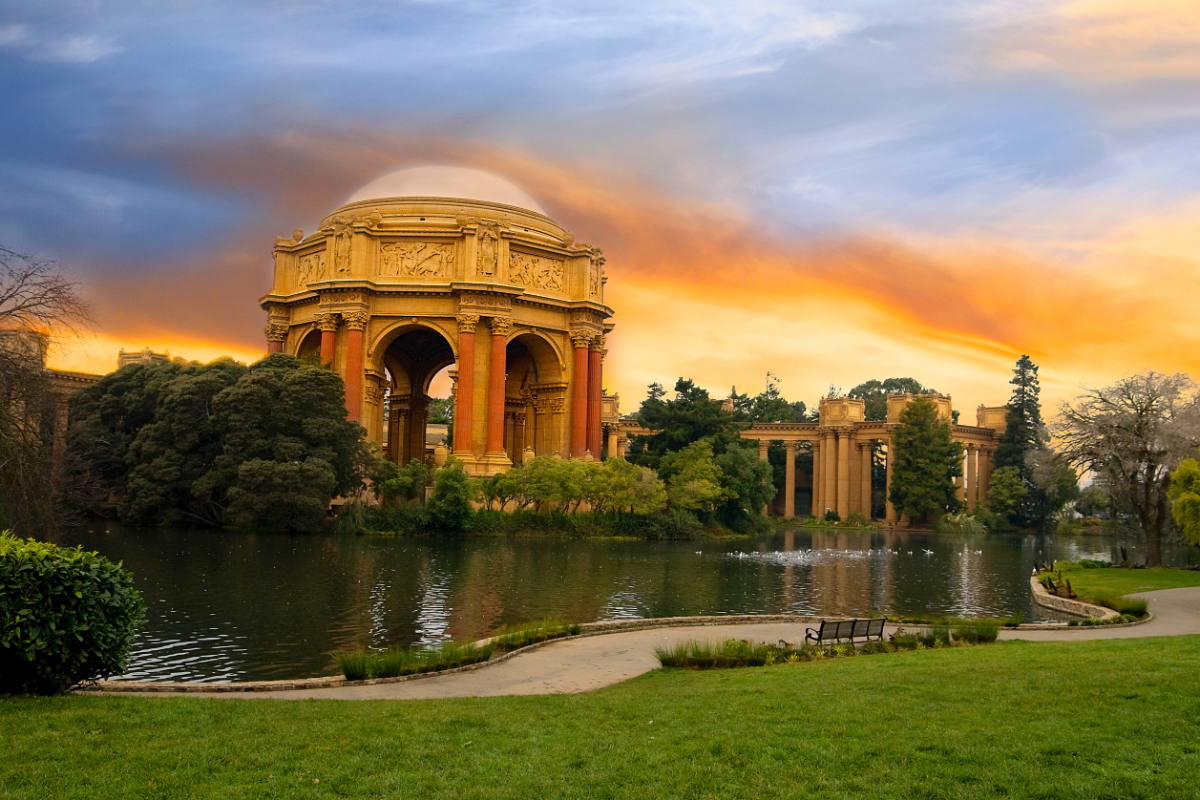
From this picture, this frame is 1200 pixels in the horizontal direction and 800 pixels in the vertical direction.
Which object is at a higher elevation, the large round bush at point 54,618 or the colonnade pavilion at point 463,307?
the colonnade pavilion at point 463,307

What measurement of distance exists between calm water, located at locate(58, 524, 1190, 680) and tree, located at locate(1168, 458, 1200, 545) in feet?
16.3

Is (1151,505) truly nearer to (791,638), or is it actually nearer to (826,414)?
(791,638)

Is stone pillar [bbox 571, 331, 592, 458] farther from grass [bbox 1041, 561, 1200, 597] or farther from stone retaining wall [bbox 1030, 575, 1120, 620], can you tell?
stone retaining wall [bbox 1030, 575, 1120, 620]

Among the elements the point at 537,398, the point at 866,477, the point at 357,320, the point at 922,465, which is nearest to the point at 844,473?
the point at 866,477

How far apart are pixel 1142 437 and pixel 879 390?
8598 centimetres

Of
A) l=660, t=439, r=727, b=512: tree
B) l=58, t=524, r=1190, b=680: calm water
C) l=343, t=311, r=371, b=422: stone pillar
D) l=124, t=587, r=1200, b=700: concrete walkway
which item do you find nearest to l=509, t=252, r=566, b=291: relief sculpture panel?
l=343, t=311, r=371, b=422: stone pillar

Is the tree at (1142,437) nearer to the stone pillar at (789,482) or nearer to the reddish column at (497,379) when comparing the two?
the reddish column at (497,379)

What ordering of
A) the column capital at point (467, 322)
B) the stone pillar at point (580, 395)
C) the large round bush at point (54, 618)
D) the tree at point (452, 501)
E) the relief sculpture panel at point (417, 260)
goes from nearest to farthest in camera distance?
the large round bush at point (54, 618) < the tree at point (452, 501) < the column capital at point (467, 322) < the relief sculpture panel at point (417, 260) < the stone pillar at point (580, 395)

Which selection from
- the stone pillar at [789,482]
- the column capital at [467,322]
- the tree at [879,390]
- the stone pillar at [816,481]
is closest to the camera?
the column capital at [467,322]

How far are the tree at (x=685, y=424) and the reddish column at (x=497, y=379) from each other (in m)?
10.4

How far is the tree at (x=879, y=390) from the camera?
360 ft

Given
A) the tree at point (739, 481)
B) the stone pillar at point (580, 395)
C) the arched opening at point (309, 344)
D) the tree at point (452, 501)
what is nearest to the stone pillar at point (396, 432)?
the arched opening at point (309, 344)

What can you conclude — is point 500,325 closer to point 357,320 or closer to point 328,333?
point 357,320

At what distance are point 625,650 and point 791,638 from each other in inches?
123
